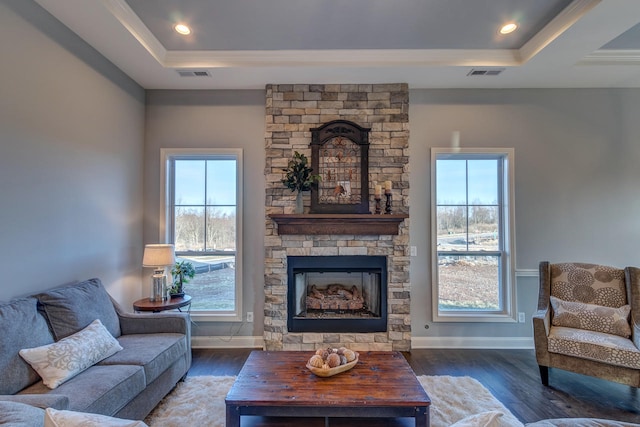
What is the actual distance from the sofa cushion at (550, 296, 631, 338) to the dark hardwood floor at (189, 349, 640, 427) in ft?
1.77

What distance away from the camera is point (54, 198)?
8.20ft

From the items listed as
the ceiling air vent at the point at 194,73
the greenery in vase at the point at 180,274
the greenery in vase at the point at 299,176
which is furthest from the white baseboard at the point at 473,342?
the ceiling air vent at the point at 194,73

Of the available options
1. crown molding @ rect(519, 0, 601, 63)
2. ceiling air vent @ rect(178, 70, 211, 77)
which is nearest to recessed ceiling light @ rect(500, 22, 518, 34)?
crown molding @ rect(519, 0, 601, 63)

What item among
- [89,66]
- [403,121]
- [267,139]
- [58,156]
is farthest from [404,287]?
[89,66]

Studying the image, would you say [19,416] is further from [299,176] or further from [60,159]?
[299,176]

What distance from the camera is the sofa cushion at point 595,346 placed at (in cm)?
250

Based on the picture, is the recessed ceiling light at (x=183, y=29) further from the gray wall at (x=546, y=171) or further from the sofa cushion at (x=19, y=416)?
the sofa cushion at (x=19, y=416)

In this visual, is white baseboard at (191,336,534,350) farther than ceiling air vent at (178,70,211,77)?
Yes

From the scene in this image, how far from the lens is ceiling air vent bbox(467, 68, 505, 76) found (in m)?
3.37

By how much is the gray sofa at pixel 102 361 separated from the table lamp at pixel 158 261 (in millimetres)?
433

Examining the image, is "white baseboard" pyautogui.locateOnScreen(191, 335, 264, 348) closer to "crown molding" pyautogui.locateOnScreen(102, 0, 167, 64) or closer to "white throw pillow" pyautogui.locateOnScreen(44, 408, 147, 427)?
"white throw pillow" pyautogui.locateOnScreen(44, 408, 147, 427)

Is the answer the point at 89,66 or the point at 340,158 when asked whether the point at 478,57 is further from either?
the point at 89,66

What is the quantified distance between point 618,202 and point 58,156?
234 inches

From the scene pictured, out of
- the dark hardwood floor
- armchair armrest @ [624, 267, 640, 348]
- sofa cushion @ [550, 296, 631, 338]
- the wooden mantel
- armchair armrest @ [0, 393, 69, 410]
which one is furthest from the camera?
the wooden mantel
